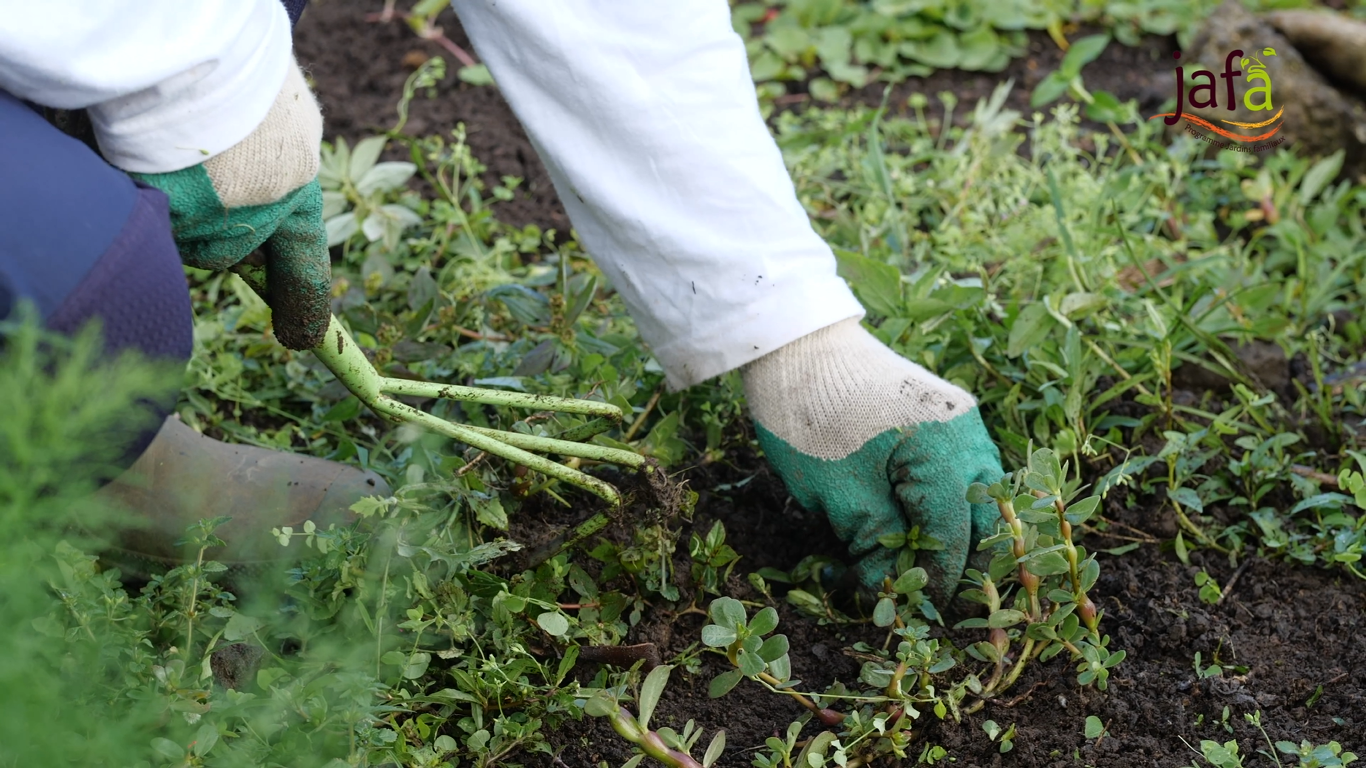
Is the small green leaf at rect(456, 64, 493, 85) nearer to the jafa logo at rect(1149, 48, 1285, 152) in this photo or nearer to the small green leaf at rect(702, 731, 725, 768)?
the jafa logo at rect(1149, 48, 1285, 152)

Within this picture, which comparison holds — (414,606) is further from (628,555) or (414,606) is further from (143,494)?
(143,494)

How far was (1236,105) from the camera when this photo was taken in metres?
2.59

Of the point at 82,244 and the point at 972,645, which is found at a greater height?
the point at 82,244

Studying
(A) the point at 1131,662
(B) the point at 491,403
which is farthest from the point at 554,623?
(A) the point at 1131,662

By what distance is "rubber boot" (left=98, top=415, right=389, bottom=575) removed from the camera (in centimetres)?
157

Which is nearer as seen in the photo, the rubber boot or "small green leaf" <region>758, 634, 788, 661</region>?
"small green leaf" <region>758, 634, 788, 661</region>

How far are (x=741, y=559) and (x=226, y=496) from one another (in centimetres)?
72

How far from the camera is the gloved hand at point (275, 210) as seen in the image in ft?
4.01

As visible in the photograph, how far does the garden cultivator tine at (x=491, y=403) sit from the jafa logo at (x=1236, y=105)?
171 cm

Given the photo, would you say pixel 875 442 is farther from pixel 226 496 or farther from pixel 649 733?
pixel 226 496

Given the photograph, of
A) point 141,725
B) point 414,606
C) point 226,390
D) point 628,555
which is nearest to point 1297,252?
point 628,555

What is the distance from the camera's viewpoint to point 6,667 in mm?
890

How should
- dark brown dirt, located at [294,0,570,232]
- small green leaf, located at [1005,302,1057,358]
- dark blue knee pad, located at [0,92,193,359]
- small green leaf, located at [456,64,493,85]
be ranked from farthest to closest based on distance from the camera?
small green leaf, located at [456,64,493,85]
dark brown dirt, located at [294,0,570,232]
small green leaf, located at [1005,302,1057,358]
dark blue knee pad, located at [0,92,193,359]

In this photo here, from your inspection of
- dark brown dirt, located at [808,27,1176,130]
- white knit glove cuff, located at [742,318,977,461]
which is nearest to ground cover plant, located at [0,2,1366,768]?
white knit glove cuff, located at [742,318,977,461]
